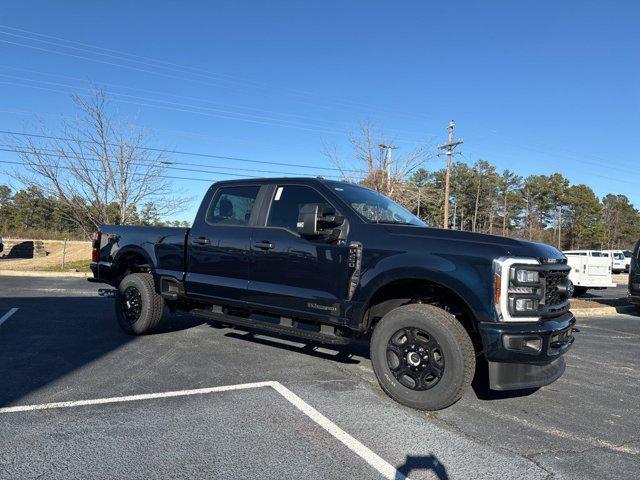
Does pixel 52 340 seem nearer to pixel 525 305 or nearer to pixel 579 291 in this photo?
pixel 525 305

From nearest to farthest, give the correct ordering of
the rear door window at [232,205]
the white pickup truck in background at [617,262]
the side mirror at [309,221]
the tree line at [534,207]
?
the side mirror at [309,221] → the rear door window at [232,205] → the white pickup truck in background at [617,262] → the tree line at [534,207]

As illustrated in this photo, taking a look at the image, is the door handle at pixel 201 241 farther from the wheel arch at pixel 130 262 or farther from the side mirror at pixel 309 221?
the side mirror at pixel 309 221

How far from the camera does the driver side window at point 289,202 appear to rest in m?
5.15

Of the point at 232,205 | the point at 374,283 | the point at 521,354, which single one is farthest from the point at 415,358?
the point at 232,205

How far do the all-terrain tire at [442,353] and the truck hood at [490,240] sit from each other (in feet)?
2.11

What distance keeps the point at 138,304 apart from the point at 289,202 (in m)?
2.88

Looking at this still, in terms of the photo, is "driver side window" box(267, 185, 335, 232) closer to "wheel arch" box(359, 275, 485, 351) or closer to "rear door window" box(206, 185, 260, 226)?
"rear door window" box(206, 185, 260, 226)

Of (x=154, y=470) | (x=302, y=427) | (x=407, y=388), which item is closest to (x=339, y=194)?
(x=407, y=388)

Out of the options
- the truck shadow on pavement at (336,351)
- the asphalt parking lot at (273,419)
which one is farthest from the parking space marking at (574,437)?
the truck shadow on pavement at (336,351)

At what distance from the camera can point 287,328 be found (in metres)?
5.02

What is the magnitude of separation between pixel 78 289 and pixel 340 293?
10.7 meters

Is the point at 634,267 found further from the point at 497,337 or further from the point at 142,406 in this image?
the point at 142,406

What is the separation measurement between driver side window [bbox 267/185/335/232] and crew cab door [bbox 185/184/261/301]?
0.30 meters

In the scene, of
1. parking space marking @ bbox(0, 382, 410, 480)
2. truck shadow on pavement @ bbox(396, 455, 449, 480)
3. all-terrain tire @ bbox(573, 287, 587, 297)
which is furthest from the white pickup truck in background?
truck shadow on pavement @ bbox(396, 455, 449, 480)
